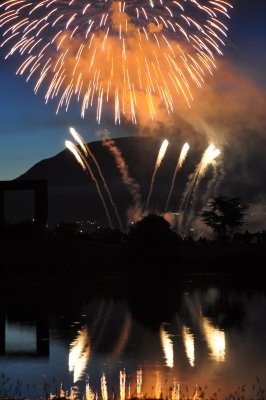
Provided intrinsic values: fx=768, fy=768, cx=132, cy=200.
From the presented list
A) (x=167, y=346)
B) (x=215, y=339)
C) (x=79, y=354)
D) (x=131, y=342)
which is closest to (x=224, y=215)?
(x=215, y=339)

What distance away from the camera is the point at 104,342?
101ft

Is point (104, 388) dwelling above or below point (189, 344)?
below

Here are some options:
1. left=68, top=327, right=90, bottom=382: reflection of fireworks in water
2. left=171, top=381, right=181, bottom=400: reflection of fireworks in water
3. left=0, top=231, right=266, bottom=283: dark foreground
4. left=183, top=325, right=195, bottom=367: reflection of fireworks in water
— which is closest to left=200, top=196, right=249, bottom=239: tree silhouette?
left=0, top=231, right=266, bottom=283: dark foreground

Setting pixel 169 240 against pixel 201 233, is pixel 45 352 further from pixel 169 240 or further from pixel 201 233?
pixel 201 233

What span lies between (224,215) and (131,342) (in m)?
75.9

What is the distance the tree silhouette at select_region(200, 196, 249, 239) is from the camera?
4146 inches

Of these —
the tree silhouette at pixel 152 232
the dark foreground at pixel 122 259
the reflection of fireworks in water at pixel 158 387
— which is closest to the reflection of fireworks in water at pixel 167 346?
the reflection of fireworks in water at pixel 158 387

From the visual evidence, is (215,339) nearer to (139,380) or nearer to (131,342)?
(131,342)

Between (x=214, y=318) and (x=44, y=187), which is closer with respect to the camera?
(x=214, y=318)

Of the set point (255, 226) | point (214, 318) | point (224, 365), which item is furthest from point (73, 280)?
point (255, 226)

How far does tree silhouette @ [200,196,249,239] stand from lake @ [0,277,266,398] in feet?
173

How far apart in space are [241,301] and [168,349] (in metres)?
19.0

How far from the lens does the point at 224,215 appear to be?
4166 inches

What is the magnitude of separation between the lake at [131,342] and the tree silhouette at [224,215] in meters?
52.6
